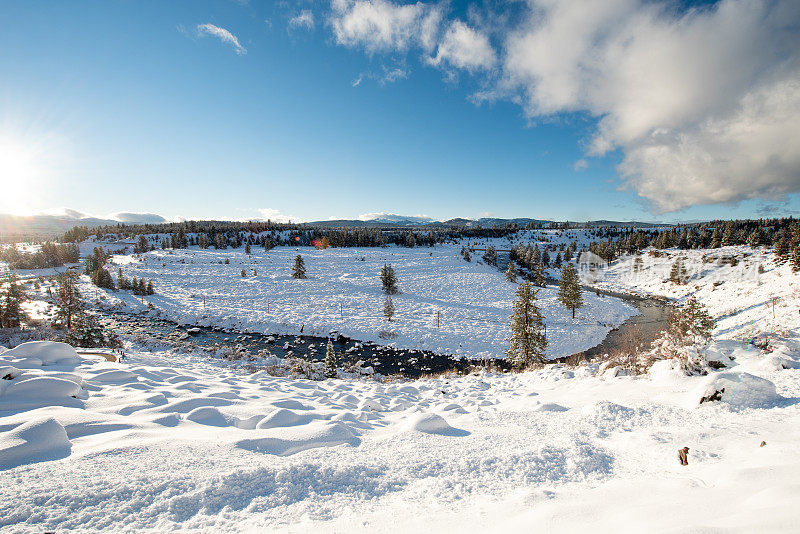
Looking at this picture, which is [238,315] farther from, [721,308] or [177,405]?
[721,308]

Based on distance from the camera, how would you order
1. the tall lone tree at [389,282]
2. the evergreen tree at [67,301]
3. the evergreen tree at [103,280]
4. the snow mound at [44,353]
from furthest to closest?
1. the evergreen tree at [103,280]
2. the tall lone tree at [389,282]
3. the evergreen tree at [67,301]
4. the snow mound at [44,353]

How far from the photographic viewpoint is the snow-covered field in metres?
29.5

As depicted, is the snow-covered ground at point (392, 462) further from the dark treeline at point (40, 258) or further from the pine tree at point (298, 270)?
the dark treeline at point (40, 258)

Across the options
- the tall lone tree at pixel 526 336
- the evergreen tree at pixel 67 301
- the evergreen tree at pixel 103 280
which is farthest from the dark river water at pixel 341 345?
the evergreen tree at pixel 103 280

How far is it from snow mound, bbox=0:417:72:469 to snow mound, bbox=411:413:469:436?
4009 millimetres

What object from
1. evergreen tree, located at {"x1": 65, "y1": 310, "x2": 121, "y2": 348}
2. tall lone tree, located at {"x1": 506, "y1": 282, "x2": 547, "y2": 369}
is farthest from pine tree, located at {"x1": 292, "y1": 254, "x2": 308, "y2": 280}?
tall lone tree, located at {"x1": 506, "y1": 282, "x2": 547, "y2": 369}

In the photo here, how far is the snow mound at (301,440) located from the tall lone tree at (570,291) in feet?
133

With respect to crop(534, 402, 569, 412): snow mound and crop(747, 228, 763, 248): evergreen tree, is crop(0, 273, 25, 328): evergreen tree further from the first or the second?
crop(747, 228, 763, 248): evergreen tree

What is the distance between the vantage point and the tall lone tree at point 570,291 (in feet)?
127

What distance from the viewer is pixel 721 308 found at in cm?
3497

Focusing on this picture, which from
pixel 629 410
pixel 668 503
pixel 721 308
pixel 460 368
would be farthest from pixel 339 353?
pixel 721 308

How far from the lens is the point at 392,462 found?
11.2ft

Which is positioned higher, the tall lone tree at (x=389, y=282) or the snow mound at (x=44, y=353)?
the snow mound at (x=44, y=353)

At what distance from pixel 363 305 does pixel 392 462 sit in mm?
37112
